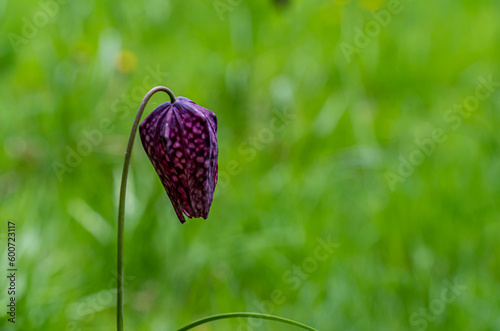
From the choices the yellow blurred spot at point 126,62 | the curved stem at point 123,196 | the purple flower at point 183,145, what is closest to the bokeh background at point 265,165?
the yellow blurred spot at point 126,62

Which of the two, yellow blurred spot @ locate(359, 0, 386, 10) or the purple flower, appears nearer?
the purple flower

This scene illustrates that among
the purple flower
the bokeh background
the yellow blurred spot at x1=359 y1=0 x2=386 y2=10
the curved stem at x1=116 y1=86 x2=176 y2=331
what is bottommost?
the curved stem at x1=116 y1=86 x2=176 y2=331

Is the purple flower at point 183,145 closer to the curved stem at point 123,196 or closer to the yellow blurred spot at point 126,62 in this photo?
the curved stem at point 123,196

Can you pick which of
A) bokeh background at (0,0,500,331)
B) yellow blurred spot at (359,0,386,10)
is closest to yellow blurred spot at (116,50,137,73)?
bokeh background at (0,0,500,331)

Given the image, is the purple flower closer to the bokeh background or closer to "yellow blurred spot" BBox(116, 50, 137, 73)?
the bokeh background

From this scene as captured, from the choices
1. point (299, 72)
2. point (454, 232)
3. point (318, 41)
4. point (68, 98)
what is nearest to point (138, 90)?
point (68, 98)

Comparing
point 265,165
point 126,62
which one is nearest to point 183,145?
point 265,165
